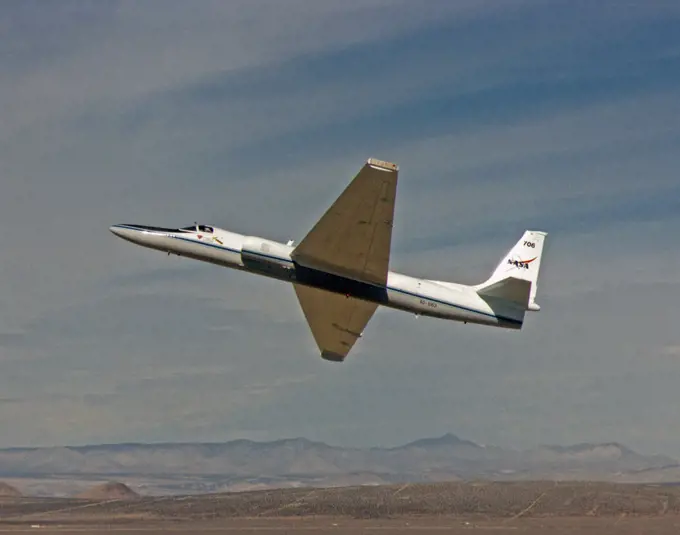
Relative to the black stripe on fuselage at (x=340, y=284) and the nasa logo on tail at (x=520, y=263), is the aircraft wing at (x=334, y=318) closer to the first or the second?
the black stripe on fuselage at (x=340, y=284)

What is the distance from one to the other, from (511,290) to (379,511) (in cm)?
5114

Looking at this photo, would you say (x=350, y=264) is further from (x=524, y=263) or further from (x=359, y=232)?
(x=524, y=263)

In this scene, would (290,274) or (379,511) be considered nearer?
(290,274)

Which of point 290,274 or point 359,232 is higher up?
point 359,232

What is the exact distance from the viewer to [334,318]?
66188 millimetres

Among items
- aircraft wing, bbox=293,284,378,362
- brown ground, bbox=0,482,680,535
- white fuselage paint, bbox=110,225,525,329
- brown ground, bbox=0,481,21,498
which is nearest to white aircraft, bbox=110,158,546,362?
white fuselage paint, bbox=110,225,525,329

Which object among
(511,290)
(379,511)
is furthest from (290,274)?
(379,511)

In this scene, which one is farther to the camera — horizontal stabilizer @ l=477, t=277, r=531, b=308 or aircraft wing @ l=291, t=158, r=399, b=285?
horizontal stabilizer @ l=477, t=277, r=531, b=308

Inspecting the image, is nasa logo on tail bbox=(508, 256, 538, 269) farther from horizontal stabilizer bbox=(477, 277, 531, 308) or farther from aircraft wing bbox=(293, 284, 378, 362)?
aircraft wing bbox=(293, 284, 378, 362)

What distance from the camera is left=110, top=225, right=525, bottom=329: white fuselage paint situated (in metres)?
57.6

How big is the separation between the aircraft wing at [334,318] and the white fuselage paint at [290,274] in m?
4.49

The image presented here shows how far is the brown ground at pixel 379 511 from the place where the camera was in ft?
300

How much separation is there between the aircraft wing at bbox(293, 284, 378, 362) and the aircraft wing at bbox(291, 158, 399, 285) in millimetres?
6056

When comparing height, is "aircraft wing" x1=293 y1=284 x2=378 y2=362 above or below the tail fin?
below
